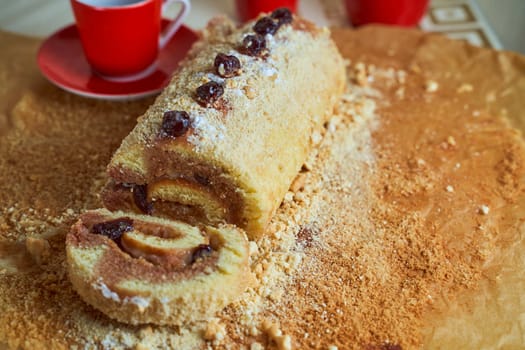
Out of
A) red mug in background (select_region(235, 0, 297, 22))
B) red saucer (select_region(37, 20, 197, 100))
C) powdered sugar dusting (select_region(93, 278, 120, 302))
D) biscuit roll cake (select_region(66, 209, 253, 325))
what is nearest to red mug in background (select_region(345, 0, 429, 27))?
red mug in background (select_region(235, 0, 297, 22))

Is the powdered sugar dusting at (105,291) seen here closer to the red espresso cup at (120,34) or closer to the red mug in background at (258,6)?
the red espresso cup at (120,34)

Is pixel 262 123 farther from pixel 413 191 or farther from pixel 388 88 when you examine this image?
pixel 388 88

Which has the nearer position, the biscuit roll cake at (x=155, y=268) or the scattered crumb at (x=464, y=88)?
the biscuit roll cake at (x=155, y=268)

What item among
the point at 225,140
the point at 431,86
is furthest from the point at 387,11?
the point at 225,140

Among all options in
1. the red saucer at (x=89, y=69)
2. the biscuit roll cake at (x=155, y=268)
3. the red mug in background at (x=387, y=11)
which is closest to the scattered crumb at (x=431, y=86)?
the red mug in background at (x=387, y=11)

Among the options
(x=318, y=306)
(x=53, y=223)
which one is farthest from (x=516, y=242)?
(x=53, y=223)

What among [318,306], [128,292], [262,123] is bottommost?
[318,306]

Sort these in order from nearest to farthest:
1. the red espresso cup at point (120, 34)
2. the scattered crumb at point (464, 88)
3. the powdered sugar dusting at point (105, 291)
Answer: the powdered sugar dusting at point (105, 291) < the red espresso cup at point (120, 34) < the scattered crumb at point (464, 88)

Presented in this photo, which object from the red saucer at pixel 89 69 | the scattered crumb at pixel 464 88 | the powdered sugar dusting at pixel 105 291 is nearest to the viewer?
the powdered sugar dusting at pixel 105 291
